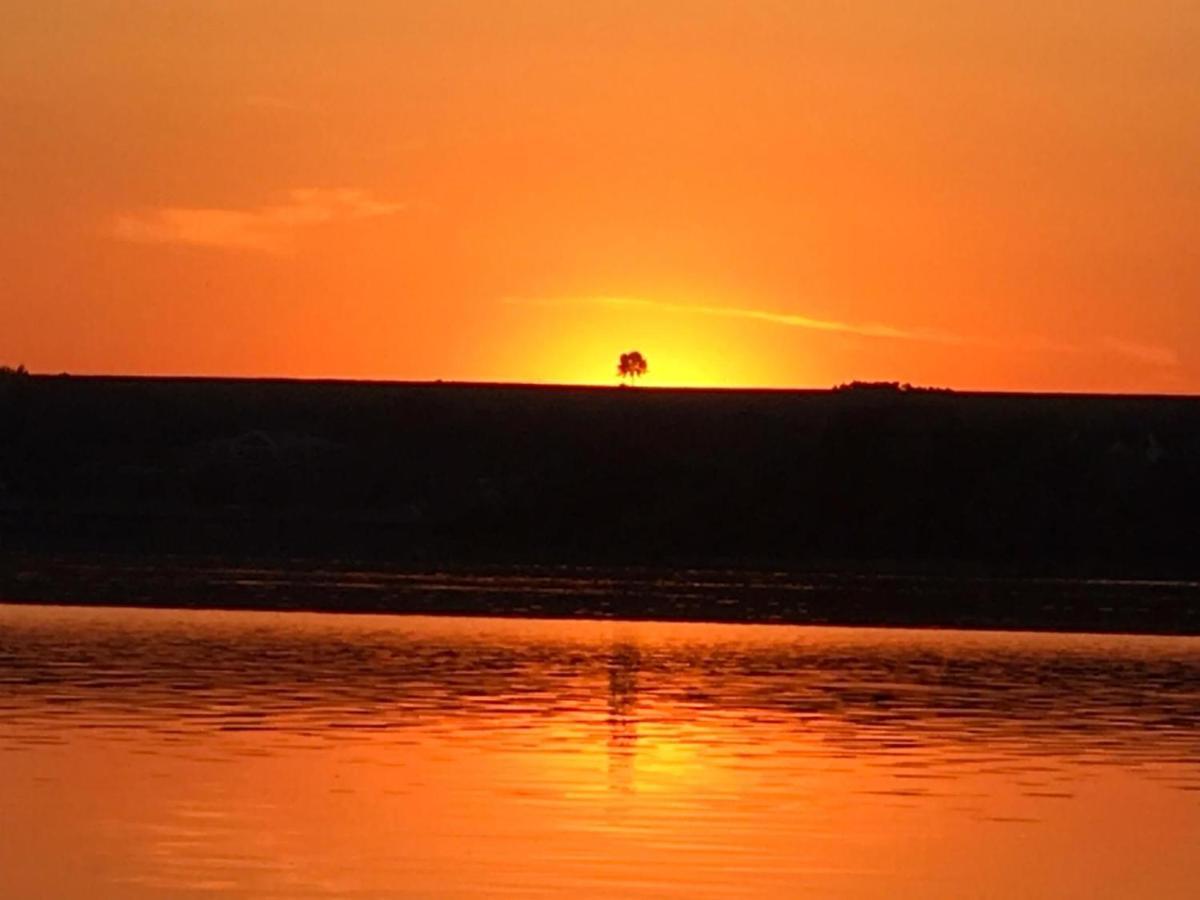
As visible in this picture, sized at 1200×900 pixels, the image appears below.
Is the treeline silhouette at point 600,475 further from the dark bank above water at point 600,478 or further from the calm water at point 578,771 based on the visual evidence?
the calm water at point 578,771

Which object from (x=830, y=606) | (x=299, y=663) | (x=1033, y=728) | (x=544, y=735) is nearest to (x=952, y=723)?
(x=1033, y=728)

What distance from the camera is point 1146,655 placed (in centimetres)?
4175

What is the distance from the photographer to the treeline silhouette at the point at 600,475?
77.3 metres

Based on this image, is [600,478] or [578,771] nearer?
[578,771]

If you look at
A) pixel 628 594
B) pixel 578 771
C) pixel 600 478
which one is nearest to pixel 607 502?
pixel 600 478

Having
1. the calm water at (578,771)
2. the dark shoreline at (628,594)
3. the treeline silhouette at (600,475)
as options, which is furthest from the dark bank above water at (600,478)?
the calm water at (578,771)

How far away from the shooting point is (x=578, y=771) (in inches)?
994

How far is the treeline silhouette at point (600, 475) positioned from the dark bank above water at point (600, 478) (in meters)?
0.12

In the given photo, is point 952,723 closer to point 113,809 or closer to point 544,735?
point 544,735

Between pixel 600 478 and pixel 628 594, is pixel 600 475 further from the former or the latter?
pixel 628 594

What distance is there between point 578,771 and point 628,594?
3191 centimetres

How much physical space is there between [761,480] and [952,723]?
5302 cm

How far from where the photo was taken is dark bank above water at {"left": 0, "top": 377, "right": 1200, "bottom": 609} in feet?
251

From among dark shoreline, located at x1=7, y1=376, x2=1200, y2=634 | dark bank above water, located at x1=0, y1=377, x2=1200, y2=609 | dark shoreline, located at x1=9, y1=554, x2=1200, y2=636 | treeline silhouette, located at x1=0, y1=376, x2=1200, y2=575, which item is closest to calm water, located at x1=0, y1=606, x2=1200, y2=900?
dark shoreline, located at x1=9, y1=554, x2=1200, y2=636
